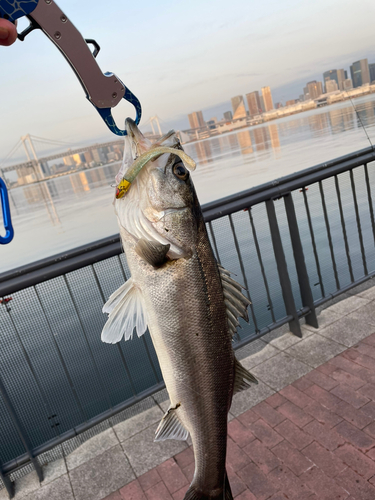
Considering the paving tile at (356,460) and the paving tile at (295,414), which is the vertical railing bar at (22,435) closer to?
the paving tile at (295,414)

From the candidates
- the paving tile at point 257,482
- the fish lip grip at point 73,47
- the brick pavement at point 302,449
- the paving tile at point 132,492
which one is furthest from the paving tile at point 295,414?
the fish lip grip at point 73,47

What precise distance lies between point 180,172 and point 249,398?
9.97 ft

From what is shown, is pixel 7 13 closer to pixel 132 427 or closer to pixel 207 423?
pixel 207 423

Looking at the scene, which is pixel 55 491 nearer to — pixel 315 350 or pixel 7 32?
pixel 315 350

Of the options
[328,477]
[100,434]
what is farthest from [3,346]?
[328,477]

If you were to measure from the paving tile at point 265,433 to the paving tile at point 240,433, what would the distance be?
0.05 metres

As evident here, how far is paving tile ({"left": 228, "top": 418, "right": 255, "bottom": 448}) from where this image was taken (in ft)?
10.7

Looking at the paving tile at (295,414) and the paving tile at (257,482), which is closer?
Answer: the paving tile at (257,482)

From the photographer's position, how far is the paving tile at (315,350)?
13.4 ft

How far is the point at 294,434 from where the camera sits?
322 cm

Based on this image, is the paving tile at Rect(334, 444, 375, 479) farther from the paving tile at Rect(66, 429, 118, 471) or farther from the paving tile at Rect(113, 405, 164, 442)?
the paving tile at Rect(66, 429, 118, 471)

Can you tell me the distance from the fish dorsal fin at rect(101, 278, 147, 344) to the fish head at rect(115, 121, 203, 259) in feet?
0.69

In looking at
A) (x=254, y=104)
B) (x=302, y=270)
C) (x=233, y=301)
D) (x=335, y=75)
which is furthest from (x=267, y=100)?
(x=233, y=301)

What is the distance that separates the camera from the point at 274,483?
2850 mm
